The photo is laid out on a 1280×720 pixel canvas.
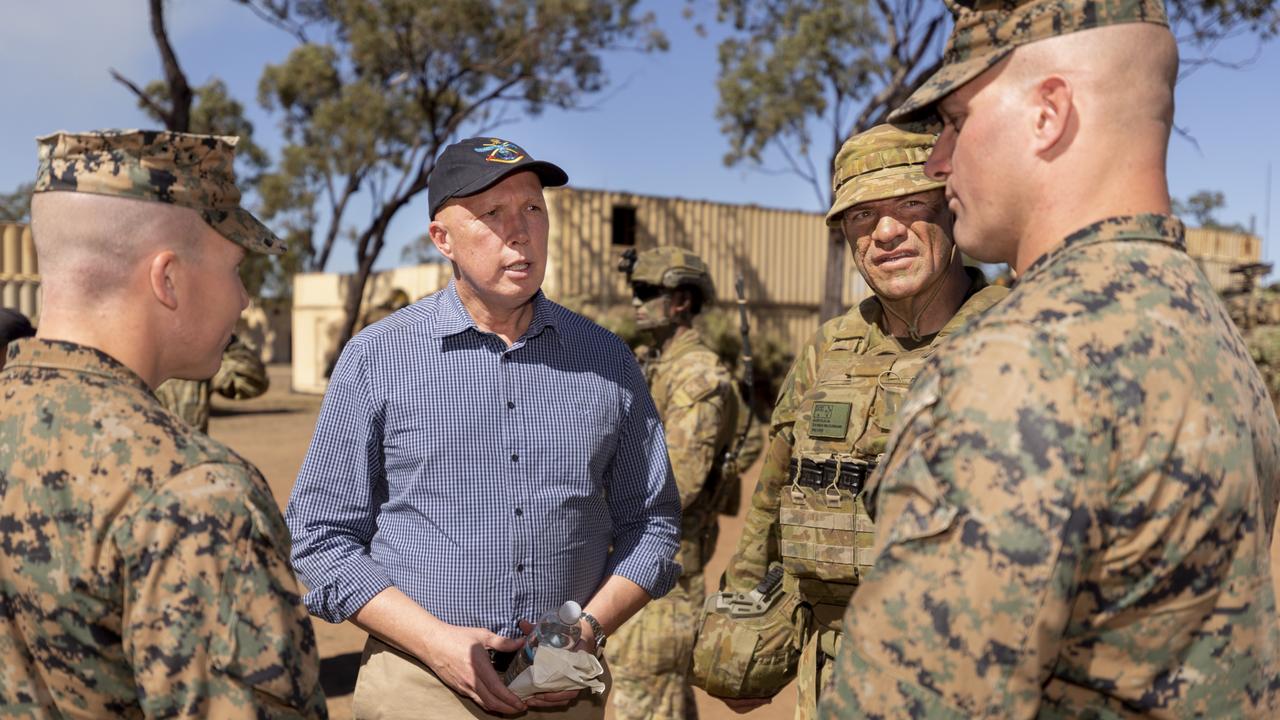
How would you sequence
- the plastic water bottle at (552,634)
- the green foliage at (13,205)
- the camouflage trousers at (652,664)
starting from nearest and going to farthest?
the plastic water bottle at (552,634) < the camouflage trousers at (652,664) < the green foliage at (13,205)

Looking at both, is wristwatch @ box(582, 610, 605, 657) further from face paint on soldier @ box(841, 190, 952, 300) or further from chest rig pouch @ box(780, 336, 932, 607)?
face paint on soldier @ box(841, 190, 952, 300)

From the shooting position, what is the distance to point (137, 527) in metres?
1.58

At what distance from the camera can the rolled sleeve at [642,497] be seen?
316 cm

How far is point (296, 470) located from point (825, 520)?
13.0 metres

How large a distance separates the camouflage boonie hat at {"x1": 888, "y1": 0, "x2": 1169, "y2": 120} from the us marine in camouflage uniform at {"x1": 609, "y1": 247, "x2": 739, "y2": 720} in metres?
3.76

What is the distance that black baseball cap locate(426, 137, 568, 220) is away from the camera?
9.80 ft

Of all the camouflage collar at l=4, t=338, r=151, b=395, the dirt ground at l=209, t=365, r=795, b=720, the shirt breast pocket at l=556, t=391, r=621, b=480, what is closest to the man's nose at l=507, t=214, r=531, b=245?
the shirt breast pocket at l=556, t=391, r=621, b=480

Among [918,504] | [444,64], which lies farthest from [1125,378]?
[444,64]

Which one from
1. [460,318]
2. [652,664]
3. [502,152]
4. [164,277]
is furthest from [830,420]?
[652,664]

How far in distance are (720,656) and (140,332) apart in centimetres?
216

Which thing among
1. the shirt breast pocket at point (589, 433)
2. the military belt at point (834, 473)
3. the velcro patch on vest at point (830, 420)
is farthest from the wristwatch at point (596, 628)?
the velcro patch on vest at point (830, 420)

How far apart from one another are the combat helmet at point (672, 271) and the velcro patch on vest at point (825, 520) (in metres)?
3.36

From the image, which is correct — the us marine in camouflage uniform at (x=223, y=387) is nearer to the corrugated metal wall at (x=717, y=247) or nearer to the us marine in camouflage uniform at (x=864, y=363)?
the us marine in camouflage uniform at (x=864, y=363)

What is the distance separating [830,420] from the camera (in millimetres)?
3078
